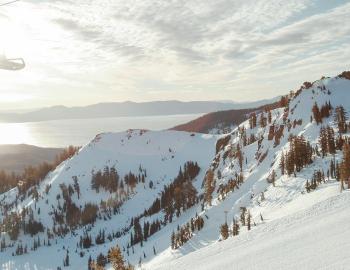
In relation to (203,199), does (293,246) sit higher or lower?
higher

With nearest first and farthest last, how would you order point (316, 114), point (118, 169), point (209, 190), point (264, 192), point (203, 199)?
point (264, 192) < point (316, 114) < point (209, 190) < point (203, 199) < point (118, 169)

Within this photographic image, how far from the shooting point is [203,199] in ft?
293

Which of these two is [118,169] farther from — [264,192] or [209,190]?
[264,192]

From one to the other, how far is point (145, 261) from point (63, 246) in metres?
78.5

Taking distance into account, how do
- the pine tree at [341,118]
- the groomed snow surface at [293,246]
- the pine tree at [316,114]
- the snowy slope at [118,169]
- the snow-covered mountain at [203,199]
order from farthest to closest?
1. the snowy slope at [118,169]
2. the pine tree at [316,114]
3. the pine tree at [341,118]
4. the snow-covered mountain at [203,199]
5. the groomed snow surface at [293,246]

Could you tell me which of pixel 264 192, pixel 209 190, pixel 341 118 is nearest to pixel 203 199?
pixel 209 190

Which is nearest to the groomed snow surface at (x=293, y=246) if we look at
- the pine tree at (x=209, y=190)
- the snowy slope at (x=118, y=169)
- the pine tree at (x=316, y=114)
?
the pine tree at (x=316, y=114)

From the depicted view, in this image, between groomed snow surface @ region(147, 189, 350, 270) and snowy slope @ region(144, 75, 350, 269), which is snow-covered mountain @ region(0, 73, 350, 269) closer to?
groomed snow surface @ region(147, 189, 350, 270)

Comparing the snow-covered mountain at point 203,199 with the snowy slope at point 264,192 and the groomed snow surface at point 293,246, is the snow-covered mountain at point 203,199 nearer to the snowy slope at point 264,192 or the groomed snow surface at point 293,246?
the groomed snow surface at point 293,246

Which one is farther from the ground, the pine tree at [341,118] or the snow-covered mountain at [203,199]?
the pine tree at [341,118]

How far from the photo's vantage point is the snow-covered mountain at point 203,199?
24.6m

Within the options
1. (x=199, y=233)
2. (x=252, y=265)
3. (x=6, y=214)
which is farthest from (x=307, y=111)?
(x=6, y=214)

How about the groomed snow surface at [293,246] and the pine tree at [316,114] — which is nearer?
the groomed snow surface at [293,246]

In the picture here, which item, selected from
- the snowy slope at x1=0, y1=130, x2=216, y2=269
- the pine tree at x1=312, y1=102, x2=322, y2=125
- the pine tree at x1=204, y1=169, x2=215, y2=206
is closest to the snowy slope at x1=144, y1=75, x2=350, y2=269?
the pine tree at x1=312, y1=102, x2=322, y2=125
